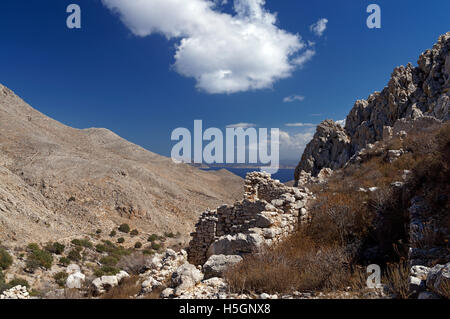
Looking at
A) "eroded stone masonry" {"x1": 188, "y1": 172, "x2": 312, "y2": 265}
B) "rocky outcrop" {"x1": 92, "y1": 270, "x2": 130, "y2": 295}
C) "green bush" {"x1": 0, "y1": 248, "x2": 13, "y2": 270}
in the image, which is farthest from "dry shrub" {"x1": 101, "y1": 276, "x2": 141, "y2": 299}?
"green bush" {"x1": 0, "y1": 248, "x2": 13, "y2": 270}

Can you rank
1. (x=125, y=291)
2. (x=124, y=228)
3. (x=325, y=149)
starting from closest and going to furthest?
(x=125, y=291) < (x=124, y=228) < (x=325, y=149)

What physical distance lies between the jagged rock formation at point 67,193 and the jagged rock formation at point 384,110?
18.8 m

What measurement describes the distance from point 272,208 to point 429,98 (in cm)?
3373

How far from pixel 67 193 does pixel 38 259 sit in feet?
52.0

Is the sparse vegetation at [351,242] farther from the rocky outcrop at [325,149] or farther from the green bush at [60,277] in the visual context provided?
the rocky outcrop at [325,149]

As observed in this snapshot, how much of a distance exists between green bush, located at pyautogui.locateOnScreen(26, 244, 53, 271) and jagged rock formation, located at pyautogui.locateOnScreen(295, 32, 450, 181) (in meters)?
27.6

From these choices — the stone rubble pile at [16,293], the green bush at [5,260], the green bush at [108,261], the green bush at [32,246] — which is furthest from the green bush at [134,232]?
the stone rubble pile at [16,293]

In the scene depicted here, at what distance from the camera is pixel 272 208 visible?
27.1 feet

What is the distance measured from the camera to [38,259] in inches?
561

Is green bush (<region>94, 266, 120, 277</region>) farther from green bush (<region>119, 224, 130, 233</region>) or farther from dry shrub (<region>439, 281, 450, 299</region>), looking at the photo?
dry shrub (<region>439, 281, 450, 299</region>)

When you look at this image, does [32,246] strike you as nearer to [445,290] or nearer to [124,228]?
[124,228]

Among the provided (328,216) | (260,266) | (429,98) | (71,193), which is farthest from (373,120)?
(71,193)

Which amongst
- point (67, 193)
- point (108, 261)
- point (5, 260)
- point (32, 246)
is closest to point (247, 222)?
point (108, 261)

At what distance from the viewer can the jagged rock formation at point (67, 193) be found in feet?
68.5
